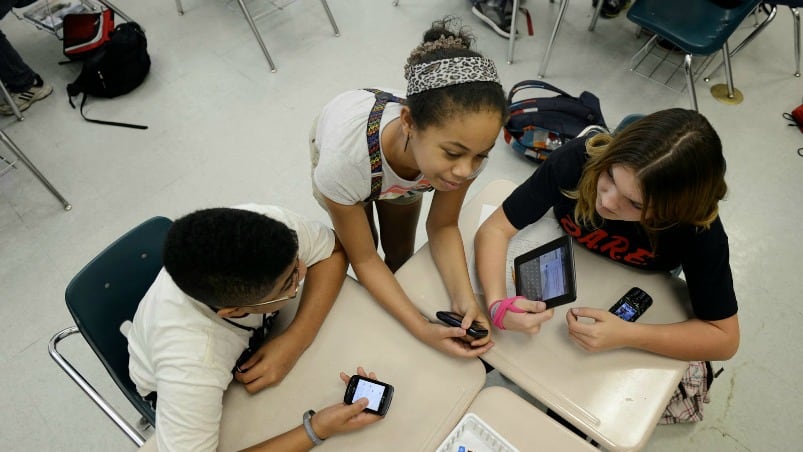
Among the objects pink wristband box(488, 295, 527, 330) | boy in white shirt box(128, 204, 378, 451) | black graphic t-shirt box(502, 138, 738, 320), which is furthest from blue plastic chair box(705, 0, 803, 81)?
boy in white shirt box(128, 204, 378, 451)

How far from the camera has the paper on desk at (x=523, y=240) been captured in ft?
3.87

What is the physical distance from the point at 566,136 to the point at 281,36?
1866 millimetres

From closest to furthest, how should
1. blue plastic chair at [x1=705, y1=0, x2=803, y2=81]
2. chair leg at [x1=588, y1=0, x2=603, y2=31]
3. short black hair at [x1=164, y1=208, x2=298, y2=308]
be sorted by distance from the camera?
short black hair at [x1=164, y1=208, x2=298, y2=308], blue plastic chair at [x1=705, y1=0, x2=803, y2=81], chair leg at [x1=588, y1=0, x2=603, y2=31]

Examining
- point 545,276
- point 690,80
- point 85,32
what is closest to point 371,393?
point 545,276

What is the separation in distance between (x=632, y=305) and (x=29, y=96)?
123 inches

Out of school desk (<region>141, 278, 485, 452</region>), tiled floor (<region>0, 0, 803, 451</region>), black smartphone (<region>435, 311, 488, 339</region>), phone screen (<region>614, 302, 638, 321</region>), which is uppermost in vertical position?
black smartphone (<region>435, 311, 488, 339</region>)

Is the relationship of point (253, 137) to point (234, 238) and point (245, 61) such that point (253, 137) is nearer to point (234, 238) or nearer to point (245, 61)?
point (245, 61)

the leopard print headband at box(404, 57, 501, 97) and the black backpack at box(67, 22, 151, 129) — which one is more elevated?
the leopard print headband at box(404, 57, 501, 97)

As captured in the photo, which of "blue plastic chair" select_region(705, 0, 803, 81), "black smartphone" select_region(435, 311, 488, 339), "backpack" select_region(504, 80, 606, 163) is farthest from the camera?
"backpack" select_region(504, 80, 606, 163)

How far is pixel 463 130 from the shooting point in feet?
2.97

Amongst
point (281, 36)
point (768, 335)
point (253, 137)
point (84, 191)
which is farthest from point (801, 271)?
point (84, 191)

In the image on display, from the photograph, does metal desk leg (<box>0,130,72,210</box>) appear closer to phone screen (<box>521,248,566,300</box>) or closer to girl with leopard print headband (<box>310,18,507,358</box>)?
girl with leopard print headband (<box>310,18,507,358</box>)

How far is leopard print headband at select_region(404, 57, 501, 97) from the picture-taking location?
0.92 meters

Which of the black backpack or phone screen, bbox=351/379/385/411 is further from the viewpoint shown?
the black backpack
